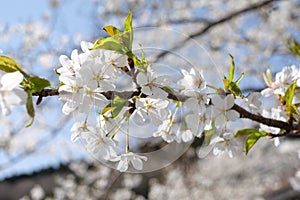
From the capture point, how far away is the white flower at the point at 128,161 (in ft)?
2.44

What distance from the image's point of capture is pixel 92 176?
6348 millimetres

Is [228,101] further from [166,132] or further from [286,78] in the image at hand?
[286,78]

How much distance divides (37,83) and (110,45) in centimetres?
12

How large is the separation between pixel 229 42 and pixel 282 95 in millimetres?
4009

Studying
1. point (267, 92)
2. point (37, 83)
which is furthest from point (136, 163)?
point (267, 92)

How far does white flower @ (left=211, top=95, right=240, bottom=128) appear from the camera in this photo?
28.5 inches

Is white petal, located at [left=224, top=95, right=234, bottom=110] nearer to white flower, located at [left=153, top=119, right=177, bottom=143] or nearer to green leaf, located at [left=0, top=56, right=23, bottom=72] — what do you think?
white flower, located at [left=153, top=119, right=177, bottom=143]

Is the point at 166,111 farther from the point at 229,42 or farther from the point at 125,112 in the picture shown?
the point at 229,42

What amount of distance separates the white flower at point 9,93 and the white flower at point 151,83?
19 cm

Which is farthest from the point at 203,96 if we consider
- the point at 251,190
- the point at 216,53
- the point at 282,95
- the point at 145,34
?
the point at 251,190

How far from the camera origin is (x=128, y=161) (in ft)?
2.48

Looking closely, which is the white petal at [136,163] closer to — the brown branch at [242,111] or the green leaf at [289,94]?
the brown branch at [242,111]

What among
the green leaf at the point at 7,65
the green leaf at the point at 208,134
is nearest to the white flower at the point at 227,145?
the green leaf at the point at 208,134

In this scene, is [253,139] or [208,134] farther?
[253,139]
